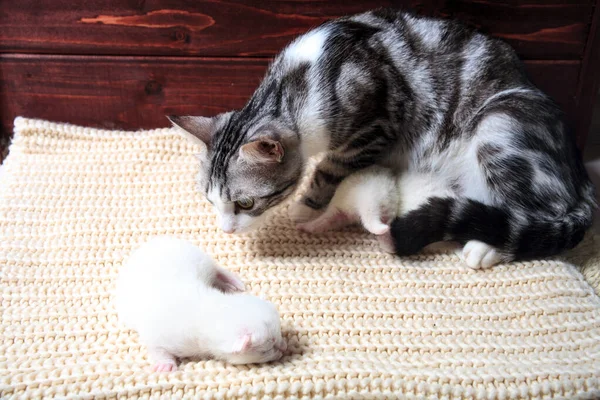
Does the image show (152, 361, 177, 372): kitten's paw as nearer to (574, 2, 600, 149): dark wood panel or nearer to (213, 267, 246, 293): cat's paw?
(213, 267, 246, 293): cat's paw

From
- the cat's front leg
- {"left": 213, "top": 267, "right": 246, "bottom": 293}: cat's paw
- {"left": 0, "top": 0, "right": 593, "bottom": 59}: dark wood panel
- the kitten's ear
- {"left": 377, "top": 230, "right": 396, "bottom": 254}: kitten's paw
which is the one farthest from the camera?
{"left": 0, "top": 0, "right": 593, "bottom": 59}: dark wood panel

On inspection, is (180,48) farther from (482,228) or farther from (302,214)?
(482,228)

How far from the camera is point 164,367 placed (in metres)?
1.01

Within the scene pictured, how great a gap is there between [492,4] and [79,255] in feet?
4.53

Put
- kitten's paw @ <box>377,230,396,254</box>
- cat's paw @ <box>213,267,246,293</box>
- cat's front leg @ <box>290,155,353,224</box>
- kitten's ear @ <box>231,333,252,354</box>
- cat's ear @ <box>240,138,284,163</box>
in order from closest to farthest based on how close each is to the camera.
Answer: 1. kitten's ear @ <box>231,333,252,354</box>
2. cat's ear @ <box>240,138,284,163</box>
3. cat's paw @ <box>213,267,246,293</box>
4. kitten's paw @ <box>377,230,396,254</box>
5. cat's front leg @ <box>290,155,353,224</box>

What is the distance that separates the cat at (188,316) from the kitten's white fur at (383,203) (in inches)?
15.5

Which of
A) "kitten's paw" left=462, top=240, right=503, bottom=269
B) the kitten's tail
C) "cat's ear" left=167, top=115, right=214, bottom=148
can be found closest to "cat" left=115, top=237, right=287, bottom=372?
"cat's ear" left=167, top=115, right=214, bottom=148

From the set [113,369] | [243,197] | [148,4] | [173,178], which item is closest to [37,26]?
[148,4]

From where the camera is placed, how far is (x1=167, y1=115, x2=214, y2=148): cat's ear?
1252 mm

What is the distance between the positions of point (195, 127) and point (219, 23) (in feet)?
1.60

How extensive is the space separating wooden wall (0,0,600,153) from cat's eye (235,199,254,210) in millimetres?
607

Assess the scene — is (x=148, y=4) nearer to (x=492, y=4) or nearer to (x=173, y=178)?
(x=173, y=178)

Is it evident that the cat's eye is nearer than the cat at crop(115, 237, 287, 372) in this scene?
No

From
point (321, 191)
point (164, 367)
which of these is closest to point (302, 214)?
point (321, 191)
